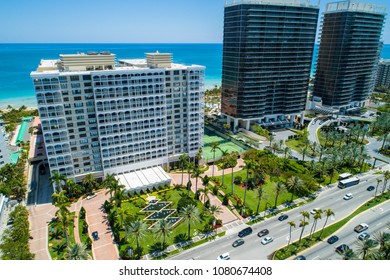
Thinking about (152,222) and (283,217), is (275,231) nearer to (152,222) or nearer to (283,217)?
(283,217)

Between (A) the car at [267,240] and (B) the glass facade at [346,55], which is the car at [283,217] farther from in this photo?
Answer: (B) the glass facade at [346,55]

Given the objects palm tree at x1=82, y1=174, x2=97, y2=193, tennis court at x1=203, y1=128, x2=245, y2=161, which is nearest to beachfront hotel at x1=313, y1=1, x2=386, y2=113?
tennis court at x1=203, y1=128, x2=245, y2=161

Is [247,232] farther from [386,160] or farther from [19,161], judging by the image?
[19,161]

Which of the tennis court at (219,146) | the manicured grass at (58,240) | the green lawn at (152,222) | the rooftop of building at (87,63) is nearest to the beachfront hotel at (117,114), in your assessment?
the rooftop of building at (87,63)

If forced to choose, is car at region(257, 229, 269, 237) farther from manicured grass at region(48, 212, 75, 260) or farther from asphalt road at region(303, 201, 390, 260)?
manicured grass at region(48, 212, 75, 260)

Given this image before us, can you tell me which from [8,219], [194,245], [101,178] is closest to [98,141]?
[101,178]

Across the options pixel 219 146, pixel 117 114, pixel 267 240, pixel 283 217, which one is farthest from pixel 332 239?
pixel 117 114
